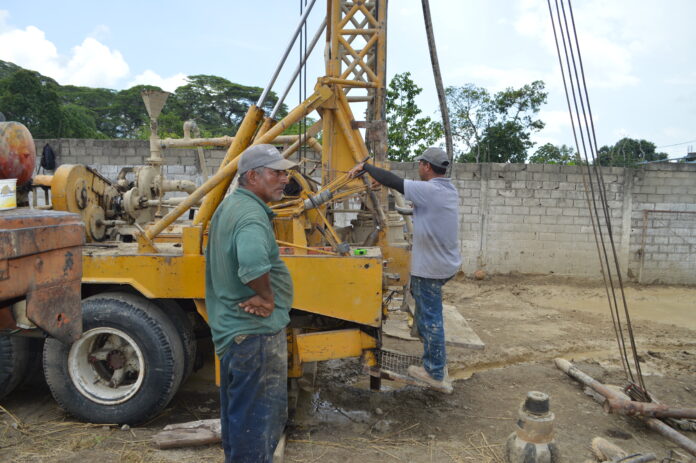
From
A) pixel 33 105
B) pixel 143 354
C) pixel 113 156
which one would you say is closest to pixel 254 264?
pixel 143 354

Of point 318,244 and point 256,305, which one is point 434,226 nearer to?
point 318,244

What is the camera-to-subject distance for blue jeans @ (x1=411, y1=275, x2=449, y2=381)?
3422 mm

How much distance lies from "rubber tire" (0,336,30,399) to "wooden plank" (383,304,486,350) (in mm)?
3147

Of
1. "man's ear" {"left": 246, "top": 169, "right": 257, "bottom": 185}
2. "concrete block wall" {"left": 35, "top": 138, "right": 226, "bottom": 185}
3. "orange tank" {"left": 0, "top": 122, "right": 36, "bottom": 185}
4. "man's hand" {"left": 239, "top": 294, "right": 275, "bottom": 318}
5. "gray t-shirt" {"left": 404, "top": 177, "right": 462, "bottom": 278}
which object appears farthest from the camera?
"concrete block wall" {"left": 35, "top": 138, "right": 226, "bottom": 185}

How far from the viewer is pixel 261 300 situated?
212 cm

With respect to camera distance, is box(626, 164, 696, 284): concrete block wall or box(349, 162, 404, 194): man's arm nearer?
box(349, 162, 404, 194): man's arm

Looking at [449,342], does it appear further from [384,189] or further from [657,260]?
[657,260]

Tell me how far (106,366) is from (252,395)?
2.05 m

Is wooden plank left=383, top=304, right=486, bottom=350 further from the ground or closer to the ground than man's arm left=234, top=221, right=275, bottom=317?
closer to the ground

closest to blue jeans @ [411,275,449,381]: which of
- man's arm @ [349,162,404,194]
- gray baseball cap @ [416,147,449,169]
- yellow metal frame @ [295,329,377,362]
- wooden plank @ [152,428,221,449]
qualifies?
yellow metal frame @ [295,329,377,362]

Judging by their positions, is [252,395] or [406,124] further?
[406,124]

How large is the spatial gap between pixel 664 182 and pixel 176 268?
8.78m

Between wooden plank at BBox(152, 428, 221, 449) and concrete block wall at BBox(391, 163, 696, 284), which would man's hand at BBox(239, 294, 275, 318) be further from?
concrete block wall at BBox(391, 163, 696, 284)

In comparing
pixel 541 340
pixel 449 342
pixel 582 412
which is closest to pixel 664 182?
pixel 541 340
